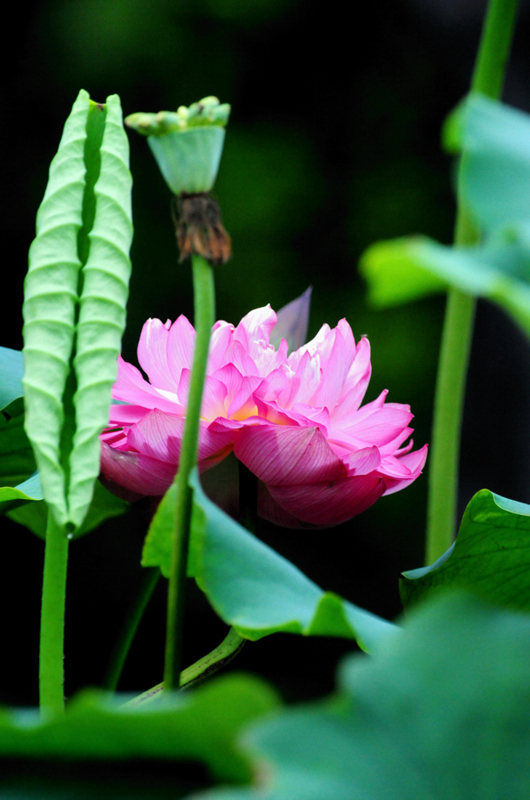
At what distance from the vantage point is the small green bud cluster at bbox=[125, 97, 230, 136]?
0.16 meters

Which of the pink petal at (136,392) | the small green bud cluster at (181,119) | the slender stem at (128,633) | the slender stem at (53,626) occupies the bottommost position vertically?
the slender stem at (128,633)

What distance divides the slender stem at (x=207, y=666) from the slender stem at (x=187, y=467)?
76 mm

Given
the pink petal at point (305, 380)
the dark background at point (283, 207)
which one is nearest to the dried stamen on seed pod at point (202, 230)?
the pink petal at point (305, 380)

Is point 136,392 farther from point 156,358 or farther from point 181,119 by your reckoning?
point 181,119

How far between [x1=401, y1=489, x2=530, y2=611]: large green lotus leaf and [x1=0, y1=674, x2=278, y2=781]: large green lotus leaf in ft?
0.50

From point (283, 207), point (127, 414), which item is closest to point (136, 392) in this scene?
point (127, 414)

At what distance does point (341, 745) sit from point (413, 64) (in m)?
2.80

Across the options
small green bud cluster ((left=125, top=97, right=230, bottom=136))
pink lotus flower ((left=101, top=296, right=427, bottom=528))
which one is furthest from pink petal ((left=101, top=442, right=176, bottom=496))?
small green bud cluster ((left=125, top=97, right=230, bottom=136))

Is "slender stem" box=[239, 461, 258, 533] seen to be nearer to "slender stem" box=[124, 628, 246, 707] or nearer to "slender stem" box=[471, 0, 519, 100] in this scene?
"slender stem" box=[124, 628, 246, 707]

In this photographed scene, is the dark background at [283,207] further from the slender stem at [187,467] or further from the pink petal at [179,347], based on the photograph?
the slender stem at [187,467]

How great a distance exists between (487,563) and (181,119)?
172 millimetres

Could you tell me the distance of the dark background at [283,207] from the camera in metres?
2.21

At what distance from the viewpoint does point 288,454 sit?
0.25 meters

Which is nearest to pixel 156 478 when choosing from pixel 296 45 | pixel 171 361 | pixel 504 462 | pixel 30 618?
pixel 171 361
